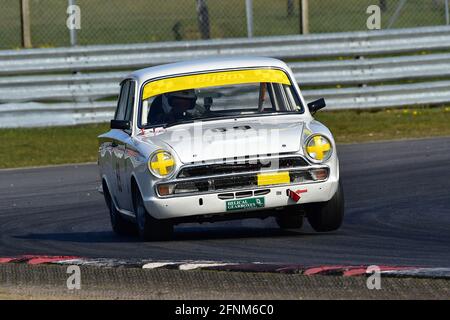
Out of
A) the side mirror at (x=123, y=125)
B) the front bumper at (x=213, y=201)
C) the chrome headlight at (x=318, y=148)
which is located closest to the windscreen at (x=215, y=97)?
the side mirror at (x=123, y=125)

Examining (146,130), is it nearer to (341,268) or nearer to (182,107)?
(182,107)

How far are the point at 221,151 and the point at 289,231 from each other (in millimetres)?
1290

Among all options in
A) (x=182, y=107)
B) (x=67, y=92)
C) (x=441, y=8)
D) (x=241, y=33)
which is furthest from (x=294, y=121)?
(x=441, y=8)

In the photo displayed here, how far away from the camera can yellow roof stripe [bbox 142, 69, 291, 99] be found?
10477 millimetres

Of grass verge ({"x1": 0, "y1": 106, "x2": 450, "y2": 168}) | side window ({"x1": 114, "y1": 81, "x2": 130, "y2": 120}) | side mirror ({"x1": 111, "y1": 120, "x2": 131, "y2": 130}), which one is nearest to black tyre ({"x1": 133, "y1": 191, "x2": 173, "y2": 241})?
side mirror ({"x1": 111, "y1": 120, "x2": 131, "y2": 130})

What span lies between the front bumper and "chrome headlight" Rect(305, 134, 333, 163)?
0.18 metres

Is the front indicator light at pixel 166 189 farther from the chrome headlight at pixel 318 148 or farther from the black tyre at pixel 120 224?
the black tyre at pixel 120 224

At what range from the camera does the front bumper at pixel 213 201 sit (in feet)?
30.6

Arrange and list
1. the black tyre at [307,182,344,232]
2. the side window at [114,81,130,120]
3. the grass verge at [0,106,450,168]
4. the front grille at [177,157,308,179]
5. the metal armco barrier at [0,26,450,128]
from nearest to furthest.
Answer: the front grille at [177,157,308,179], the black tyre at [307,182,344,232], the side window at [114,81,130,120], the grass verge at [0,106,450,168], the metal armco barrier at [0,26,450,128]

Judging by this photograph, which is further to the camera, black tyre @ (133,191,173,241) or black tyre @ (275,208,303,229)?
black tyre @ (275,208,303,229)

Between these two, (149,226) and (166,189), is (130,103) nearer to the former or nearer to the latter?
(149,226)

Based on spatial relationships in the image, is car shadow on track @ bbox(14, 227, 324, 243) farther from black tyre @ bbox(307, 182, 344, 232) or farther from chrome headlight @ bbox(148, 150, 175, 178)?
chrome headlight @ bbox(148, 150, 175, 178)

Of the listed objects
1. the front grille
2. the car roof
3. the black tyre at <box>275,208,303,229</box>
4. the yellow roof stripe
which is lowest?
the black tyre at <box>275,208,303,229</box>

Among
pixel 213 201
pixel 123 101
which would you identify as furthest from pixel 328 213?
pixel 123 101
